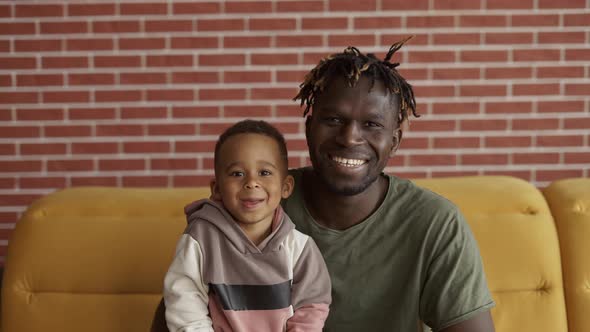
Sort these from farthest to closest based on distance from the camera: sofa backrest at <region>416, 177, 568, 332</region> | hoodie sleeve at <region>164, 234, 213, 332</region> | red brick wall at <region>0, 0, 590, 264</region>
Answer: red brick wall at <region>0, 0, 590, 264</region> < sofa backrest at <region>416, 177, 568, 332</region> < hoodie sleeve at <region>164, 234, 213, 332</region>

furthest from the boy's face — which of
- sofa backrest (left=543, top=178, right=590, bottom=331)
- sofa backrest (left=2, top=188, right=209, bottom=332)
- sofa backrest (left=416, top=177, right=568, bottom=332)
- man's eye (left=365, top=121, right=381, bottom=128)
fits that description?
sofa backrest (left=543, top=178, right=590, bottom=331)

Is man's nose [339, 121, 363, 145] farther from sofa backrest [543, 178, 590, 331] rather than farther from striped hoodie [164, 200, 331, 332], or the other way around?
sofa backrest [543, 178, 590, 331]

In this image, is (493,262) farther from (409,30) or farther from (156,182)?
(156,182)

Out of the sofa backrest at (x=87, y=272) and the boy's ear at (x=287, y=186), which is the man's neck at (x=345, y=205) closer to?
the boy's ear at (x=287, y=186)

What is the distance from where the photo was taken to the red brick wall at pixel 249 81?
9.76 ft

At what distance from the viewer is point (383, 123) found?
1.74 meters

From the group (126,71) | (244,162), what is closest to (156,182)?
(126,71)

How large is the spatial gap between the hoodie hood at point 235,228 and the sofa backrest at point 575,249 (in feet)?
2.80

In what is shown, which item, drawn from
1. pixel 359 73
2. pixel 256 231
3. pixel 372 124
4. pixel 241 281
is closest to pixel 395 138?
pixel 372 124

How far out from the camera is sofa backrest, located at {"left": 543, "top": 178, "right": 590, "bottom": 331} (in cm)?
201

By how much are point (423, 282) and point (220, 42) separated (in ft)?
5.33

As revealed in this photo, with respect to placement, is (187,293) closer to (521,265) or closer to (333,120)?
(333,120)

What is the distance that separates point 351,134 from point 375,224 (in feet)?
0.80

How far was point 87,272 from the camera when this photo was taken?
2.05 m
